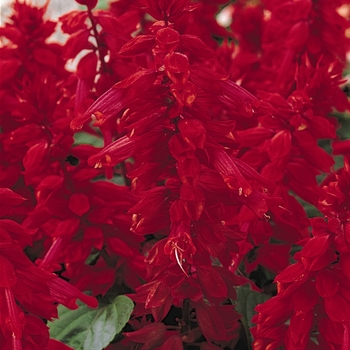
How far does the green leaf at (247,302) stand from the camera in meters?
0.65

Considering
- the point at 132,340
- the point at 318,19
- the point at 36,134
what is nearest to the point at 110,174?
the point at 36,134

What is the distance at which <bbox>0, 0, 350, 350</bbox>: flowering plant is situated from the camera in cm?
47

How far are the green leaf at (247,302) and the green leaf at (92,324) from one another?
0.12 meters

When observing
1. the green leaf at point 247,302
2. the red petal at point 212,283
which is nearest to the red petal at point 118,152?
the red petal at point 212,283

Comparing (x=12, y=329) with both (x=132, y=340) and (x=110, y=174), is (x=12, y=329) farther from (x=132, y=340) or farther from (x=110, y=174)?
(x=110, y=174)

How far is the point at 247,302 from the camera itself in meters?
0.68

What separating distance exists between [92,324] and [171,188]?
0.24 meters

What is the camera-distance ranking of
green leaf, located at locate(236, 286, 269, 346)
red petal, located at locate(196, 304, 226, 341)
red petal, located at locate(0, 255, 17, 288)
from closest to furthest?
red petal, located at locate(0, 255, 17, 288) → red petal, located at locate(196, 304, 226, 341) → green leaf, located at locate(236, 286, 269, 346)

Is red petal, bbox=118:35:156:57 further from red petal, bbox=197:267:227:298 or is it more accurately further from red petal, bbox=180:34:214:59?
red petal, bbox=197:267:227:298

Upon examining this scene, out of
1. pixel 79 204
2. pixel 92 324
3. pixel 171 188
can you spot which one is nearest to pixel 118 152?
pixel 171 188

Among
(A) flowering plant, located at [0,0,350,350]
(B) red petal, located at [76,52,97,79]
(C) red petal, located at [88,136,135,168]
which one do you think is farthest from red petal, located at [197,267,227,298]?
(B) red petal, located at [76,52,97,79]

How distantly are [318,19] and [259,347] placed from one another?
17.0 inches

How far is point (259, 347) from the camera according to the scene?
55 centimetres

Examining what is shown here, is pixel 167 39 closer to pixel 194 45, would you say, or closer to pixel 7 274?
pixel 194 45
